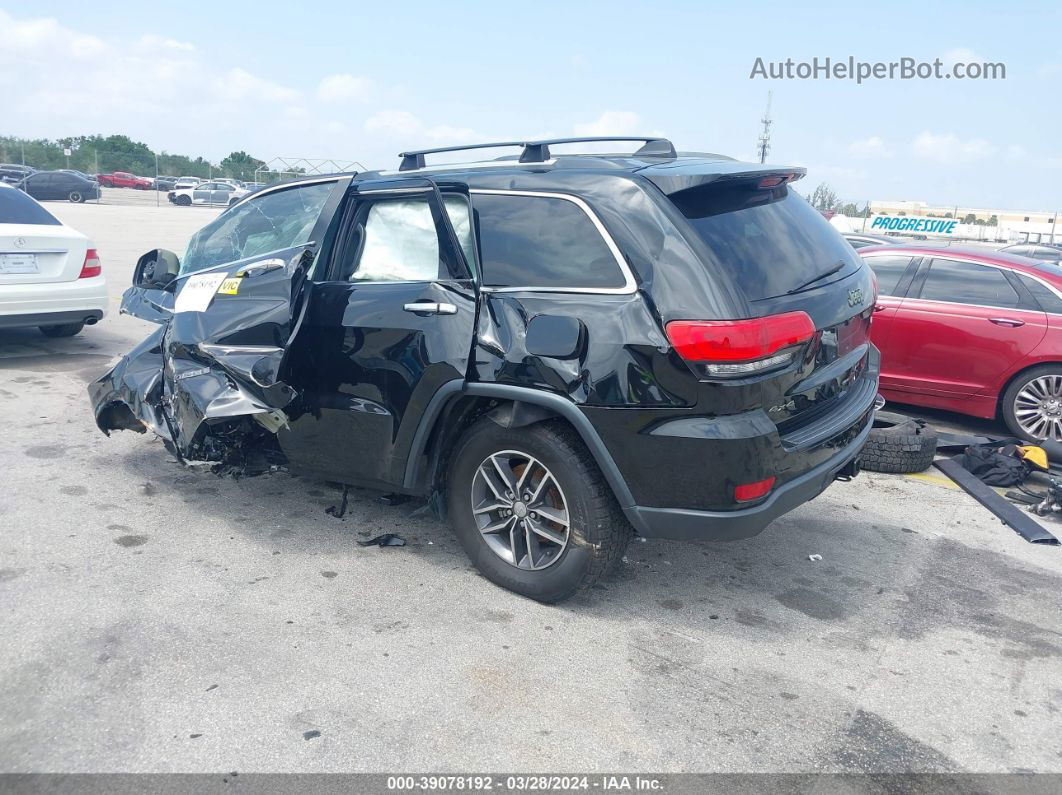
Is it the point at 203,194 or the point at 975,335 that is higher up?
the point at 203,194

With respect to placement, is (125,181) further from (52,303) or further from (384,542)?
(384,542)

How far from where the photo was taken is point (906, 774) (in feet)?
9.27

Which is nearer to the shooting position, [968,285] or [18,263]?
[968,285]

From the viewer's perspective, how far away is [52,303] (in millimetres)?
7957

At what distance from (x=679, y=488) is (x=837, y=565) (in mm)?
1507

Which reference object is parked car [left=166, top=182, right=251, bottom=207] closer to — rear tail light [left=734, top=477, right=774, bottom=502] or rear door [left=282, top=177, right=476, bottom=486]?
rear door [left=282, top=177, right=476, bottom=486]

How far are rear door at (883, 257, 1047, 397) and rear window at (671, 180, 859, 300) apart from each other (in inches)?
136

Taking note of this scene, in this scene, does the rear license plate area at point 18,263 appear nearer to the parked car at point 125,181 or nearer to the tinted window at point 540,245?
the tinted window at point 540,245

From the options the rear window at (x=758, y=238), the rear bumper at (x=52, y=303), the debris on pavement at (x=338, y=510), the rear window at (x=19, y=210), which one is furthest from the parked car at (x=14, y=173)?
the rear window at (x=758, y=238)

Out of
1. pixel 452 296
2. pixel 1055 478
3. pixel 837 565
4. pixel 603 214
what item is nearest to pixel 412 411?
pixel 452 296

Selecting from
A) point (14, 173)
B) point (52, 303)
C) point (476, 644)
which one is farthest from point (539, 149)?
point (14, 173)

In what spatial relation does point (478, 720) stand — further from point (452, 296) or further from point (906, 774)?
point (452, 296)

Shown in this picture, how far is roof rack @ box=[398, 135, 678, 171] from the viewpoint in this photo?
406cm

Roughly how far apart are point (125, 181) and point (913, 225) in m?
46.2
